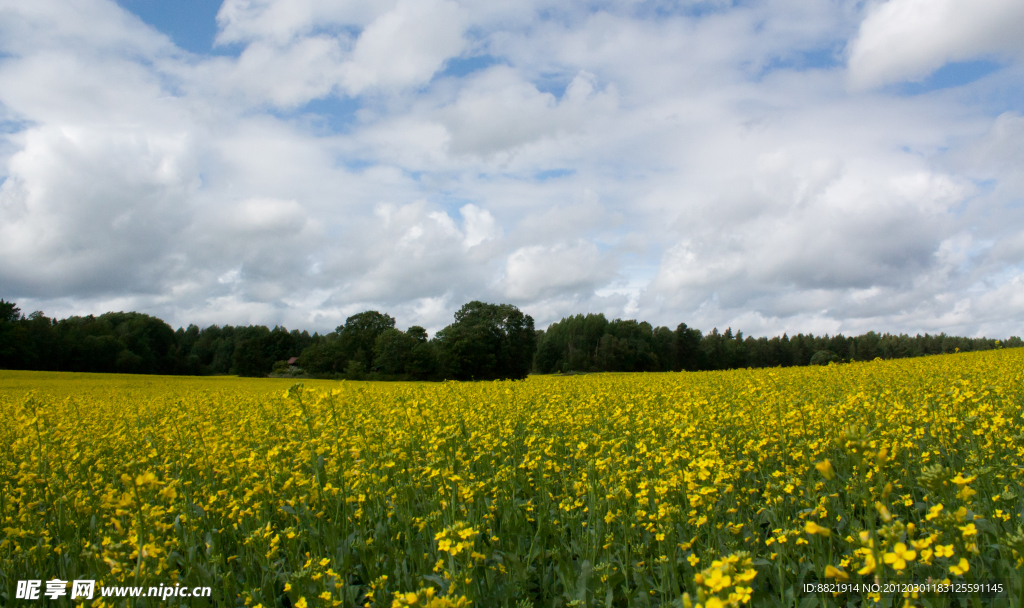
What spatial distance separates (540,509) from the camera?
490cm

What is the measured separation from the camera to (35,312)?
2360 inches

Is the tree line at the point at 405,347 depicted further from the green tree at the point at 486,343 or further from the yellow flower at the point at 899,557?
the yellow flower at the point at 899,557

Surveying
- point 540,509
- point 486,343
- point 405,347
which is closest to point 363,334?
point 405,347

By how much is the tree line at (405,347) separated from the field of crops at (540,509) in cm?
4158

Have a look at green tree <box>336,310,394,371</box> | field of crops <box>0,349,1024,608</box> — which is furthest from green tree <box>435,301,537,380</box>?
field of crops <box>0,349,1024,608</box>

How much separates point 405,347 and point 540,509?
170ft

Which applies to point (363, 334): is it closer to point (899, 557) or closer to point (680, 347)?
point (680, 347)

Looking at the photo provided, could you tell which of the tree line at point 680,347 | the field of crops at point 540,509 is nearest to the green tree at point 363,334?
the tree line at point 680,347

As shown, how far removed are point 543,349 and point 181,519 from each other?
76098 millimetres

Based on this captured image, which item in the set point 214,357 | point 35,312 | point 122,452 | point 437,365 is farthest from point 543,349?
point 122,452

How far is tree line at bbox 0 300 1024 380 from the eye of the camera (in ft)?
177

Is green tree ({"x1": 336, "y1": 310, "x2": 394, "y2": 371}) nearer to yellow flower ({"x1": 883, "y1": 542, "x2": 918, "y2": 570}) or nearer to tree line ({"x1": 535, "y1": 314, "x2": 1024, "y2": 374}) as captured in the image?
tree line ({"x1": 535, "y1": 314, "x2": 1024, "y2": 374})

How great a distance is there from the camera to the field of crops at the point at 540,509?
331 centimetres

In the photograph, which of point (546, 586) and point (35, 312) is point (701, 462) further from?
point (35, 312)
